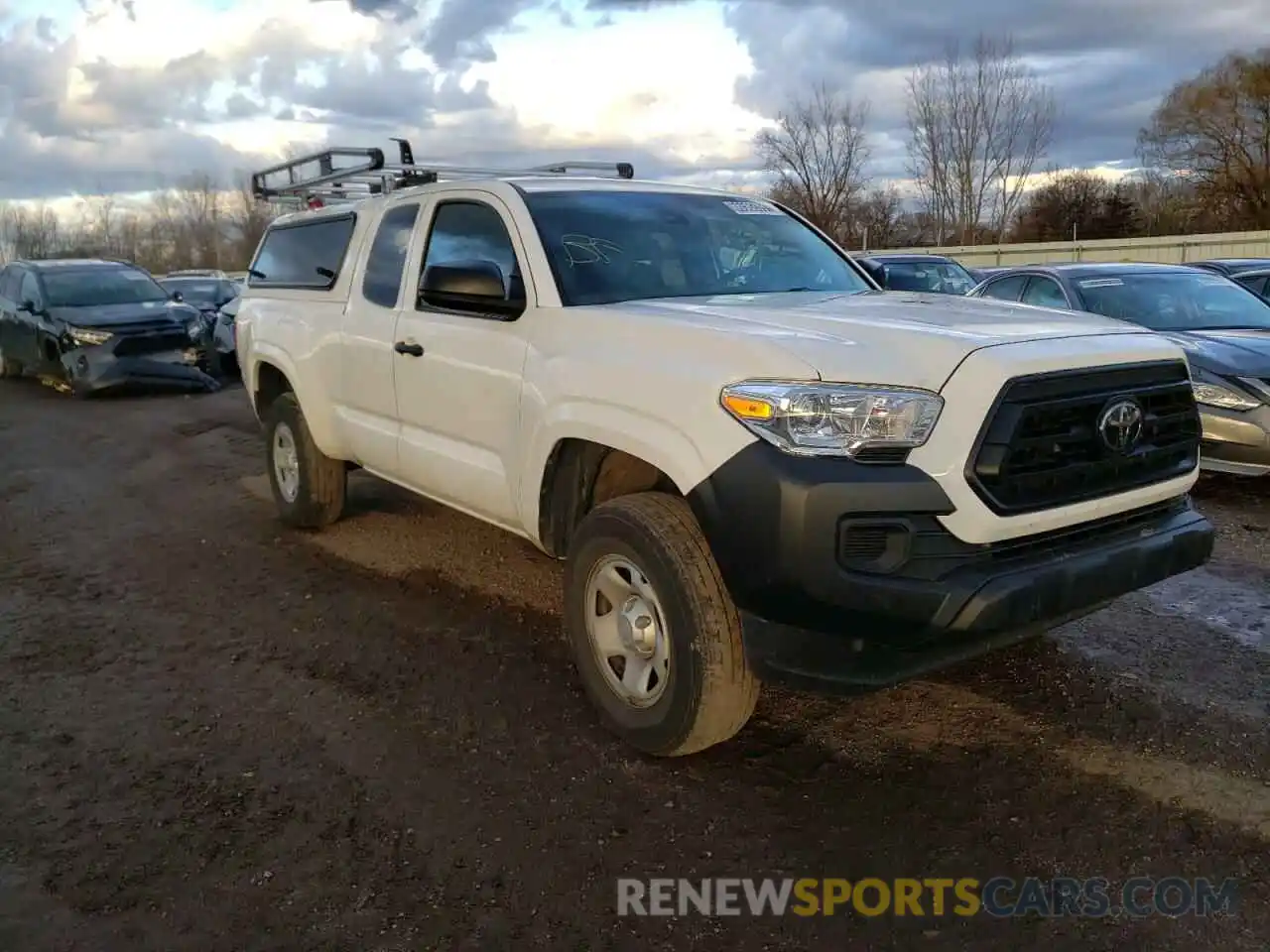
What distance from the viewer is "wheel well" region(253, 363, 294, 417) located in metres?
6.84

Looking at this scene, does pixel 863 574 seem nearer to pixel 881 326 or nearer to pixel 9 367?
pixel 881 326

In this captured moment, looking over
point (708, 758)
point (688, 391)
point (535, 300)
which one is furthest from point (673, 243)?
point (708, 758)

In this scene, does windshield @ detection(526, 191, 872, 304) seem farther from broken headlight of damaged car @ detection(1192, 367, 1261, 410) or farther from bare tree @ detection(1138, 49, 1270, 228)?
bare tree @ detection(1138, 49, 1270, 228)

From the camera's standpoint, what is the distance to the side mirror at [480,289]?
429 centimetres

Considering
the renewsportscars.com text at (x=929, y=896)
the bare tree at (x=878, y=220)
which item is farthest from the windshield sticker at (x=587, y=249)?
the bare tree at (x=878, y=220)

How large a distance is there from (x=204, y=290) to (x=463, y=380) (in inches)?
700

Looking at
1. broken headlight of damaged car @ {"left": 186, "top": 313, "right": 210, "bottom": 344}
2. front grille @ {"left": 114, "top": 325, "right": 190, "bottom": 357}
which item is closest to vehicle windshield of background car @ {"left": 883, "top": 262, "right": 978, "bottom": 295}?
broken headlight of damaged car @ {"left": 186, "top": 313, "right": 210, "bottom": 344}

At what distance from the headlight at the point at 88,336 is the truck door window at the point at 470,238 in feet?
34.7

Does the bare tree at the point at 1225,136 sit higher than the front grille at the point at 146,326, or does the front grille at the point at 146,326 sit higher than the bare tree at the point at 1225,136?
the bare tree at the point at 1225,136

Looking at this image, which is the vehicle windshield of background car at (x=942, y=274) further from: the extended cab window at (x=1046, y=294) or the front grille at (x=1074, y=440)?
the front grille at (x=1074, y=440)

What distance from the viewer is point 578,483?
4.07 meters

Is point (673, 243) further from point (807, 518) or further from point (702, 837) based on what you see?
point (702, 837)

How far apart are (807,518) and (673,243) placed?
6.45 ft

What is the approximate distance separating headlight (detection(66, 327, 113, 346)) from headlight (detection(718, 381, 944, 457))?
13.1 metres
